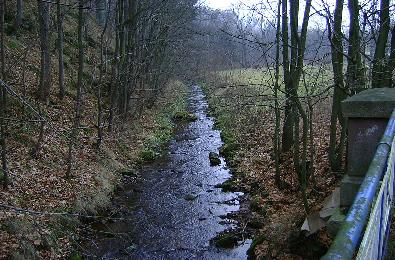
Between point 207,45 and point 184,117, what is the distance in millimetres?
35426

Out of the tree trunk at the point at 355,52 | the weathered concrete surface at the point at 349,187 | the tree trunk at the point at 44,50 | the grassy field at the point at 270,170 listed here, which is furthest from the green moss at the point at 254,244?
the tree trunk at the point at 44,50

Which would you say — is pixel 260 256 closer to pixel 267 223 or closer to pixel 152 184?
pixel 267 223

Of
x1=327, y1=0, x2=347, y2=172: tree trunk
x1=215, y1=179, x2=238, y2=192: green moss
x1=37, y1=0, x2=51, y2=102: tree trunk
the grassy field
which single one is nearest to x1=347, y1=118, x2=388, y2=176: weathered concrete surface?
the grassy field

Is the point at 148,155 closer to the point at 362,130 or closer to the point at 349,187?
the point at 349,187

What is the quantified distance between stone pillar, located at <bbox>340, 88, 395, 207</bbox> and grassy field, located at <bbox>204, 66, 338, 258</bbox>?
326 centimetres

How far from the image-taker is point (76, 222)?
10.9 metres

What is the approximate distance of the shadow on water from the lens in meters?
9.95

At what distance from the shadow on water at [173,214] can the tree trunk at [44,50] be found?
5.95m

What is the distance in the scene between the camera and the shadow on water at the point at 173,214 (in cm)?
995

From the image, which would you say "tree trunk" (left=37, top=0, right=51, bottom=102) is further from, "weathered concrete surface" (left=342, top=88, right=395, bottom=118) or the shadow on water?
"weathered concrete surface" (left=342, top=88, right=395, bottom=118)

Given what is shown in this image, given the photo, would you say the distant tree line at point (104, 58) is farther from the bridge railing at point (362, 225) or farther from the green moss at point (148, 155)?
the bridge railing at point (362, 225)

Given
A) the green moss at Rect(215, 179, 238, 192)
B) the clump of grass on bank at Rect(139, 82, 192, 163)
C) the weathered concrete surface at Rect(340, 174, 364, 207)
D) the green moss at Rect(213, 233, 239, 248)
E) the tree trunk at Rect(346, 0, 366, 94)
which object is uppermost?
the tree trunk at Rect(346, 0, 366, 94)

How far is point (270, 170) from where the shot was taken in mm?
15023

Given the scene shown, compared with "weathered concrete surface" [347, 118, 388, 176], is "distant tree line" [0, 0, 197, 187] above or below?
above
